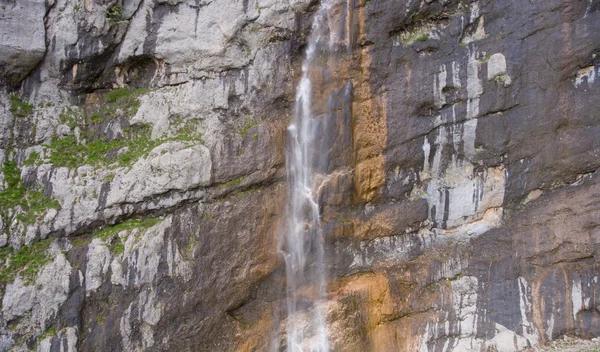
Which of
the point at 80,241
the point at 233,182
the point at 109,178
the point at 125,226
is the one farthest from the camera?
the point at 233,182

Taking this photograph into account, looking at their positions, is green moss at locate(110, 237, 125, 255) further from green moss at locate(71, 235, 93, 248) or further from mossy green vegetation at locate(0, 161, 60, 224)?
mossy green vegetation at locate(0, 161, 60, 224)

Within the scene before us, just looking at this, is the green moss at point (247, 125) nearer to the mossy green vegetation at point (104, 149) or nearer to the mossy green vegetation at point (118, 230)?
the mossy green vegetation at point (104, 149)

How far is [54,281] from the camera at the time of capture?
11.0 meters

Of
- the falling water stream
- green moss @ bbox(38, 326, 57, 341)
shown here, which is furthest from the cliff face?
the falling water stream

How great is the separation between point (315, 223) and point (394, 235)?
227 centimetres

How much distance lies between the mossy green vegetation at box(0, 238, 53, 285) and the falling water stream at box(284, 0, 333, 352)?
6267 mm

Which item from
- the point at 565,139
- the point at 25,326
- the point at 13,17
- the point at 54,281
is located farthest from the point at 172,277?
the point at 565,139

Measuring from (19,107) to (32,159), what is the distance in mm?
1632

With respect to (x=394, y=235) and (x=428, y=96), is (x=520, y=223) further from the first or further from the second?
(x=428, y=96)

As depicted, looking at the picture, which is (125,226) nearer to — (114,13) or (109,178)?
(109,178)

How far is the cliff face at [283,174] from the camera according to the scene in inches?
443

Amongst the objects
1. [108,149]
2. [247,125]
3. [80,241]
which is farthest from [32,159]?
[247,125]

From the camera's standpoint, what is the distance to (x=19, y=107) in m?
12.6

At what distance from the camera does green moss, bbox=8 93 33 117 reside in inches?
494
